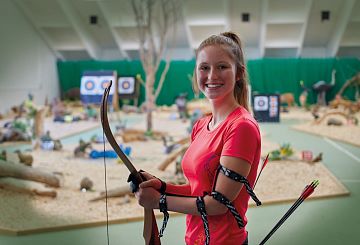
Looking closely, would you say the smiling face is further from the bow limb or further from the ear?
the bow limb

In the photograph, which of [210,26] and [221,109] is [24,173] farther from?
[210,26]

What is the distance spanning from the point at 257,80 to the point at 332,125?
1037 millimetres

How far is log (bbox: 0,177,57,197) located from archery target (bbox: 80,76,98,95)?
75cm

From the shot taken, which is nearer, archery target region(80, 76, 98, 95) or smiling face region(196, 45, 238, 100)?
smiling face region(196, 45, 238, 100)

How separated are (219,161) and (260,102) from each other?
12.3ft

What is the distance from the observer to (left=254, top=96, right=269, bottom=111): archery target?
4.29 metres

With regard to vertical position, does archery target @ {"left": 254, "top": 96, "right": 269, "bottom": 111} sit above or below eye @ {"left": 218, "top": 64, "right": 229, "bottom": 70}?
below

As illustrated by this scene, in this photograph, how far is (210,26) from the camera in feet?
11.8

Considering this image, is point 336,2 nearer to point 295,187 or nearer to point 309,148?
point 295,187

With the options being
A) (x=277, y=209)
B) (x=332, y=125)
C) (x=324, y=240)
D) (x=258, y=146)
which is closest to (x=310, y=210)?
(x=277, y=209)

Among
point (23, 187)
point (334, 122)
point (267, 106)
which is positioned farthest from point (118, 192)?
point (334, 122)

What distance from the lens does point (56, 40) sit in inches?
102

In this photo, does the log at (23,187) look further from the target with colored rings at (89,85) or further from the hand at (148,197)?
the hand at (148,197)

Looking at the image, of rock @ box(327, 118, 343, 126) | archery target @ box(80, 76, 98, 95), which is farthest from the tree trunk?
rock @ box(327, 118, 343, 126)
